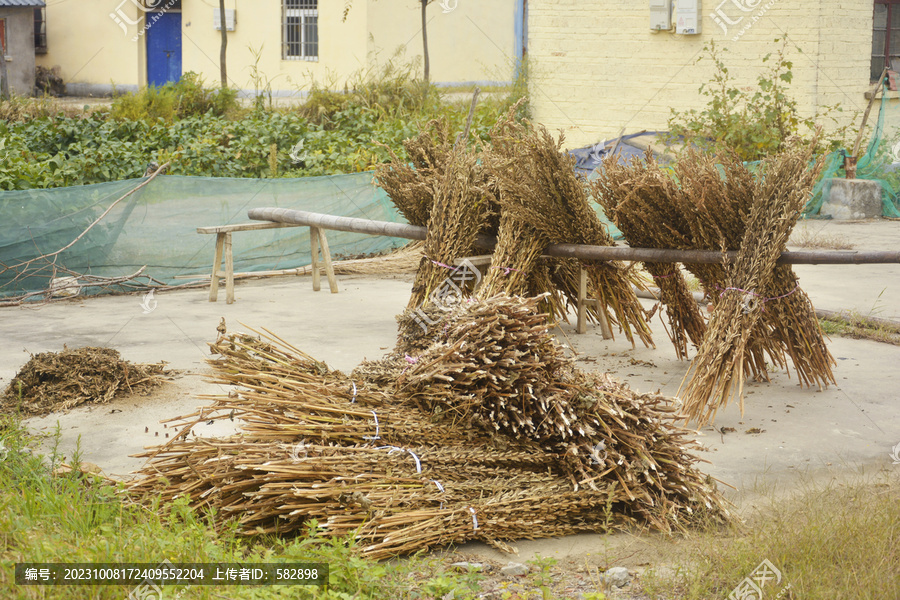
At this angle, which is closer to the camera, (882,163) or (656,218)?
(656,218)

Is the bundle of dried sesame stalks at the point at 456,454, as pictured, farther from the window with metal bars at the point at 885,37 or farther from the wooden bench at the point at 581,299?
the window with metal bars at the point at 885,37

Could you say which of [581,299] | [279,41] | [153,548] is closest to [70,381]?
[153,548]

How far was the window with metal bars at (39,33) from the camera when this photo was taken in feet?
69.7

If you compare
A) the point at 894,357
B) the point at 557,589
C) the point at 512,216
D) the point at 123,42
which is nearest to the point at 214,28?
the point at 123,42

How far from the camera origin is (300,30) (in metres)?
19.5

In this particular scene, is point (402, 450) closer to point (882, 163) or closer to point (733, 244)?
point (733, 244)

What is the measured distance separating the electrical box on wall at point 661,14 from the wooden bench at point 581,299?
30.3 ft

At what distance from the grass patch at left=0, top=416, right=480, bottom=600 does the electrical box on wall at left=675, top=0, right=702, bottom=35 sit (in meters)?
13.2

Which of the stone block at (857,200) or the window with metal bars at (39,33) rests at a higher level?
the window with metal bars at (39,33)

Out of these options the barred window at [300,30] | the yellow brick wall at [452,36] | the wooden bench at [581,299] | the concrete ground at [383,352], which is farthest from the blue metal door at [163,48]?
the wooden bench at [581,299]

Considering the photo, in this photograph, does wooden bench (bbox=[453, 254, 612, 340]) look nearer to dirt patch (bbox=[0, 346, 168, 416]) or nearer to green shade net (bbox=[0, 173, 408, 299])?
dirt patch (bbox=[0, 346, 168, 416])

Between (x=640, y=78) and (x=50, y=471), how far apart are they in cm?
1331

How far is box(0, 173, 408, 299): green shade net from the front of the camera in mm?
8500

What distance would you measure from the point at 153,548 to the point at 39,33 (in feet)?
72.3
